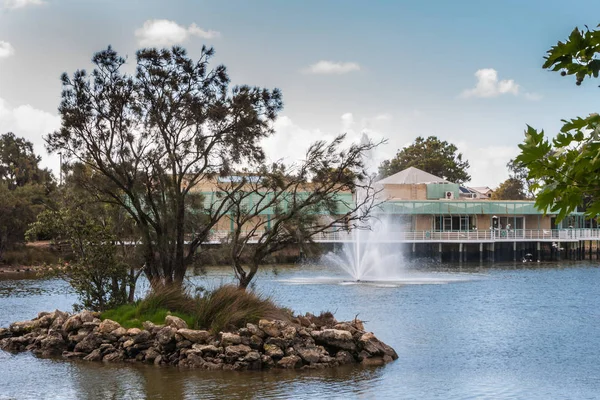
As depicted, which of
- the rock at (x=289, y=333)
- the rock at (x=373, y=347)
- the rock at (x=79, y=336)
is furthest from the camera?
the rock at (x=79, y=336)

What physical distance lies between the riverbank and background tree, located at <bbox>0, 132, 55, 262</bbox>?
27747 millimetres

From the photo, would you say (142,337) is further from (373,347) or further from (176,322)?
(373,347)

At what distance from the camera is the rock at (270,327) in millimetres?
18158

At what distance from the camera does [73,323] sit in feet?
64.7

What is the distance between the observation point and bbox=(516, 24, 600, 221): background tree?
3.88 metres

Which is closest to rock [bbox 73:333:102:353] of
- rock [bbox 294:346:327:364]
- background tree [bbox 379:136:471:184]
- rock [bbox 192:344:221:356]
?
rock [bbox 192:344:221:356]

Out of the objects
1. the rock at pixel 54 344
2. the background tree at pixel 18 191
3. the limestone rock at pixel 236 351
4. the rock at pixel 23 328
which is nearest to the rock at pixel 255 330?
the limestone rock at pixel 236 351

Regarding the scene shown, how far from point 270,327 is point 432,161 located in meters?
83.9

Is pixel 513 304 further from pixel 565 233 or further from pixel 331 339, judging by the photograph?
pixel 565 233

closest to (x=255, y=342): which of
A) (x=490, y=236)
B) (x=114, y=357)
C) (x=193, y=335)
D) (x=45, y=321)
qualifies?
(x=193, y=335)

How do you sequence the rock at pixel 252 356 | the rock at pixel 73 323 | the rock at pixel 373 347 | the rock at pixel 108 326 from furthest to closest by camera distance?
the rock at pixel 73 323
the rock at pixel 108 326
the rock at pixel 373 347
the rock at pixel 252 356

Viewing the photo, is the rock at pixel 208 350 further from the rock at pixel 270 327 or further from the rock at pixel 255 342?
the rock at pixel 270 327

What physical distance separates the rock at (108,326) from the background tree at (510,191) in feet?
278

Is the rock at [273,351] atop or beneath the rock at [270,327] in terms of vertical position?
beneath
